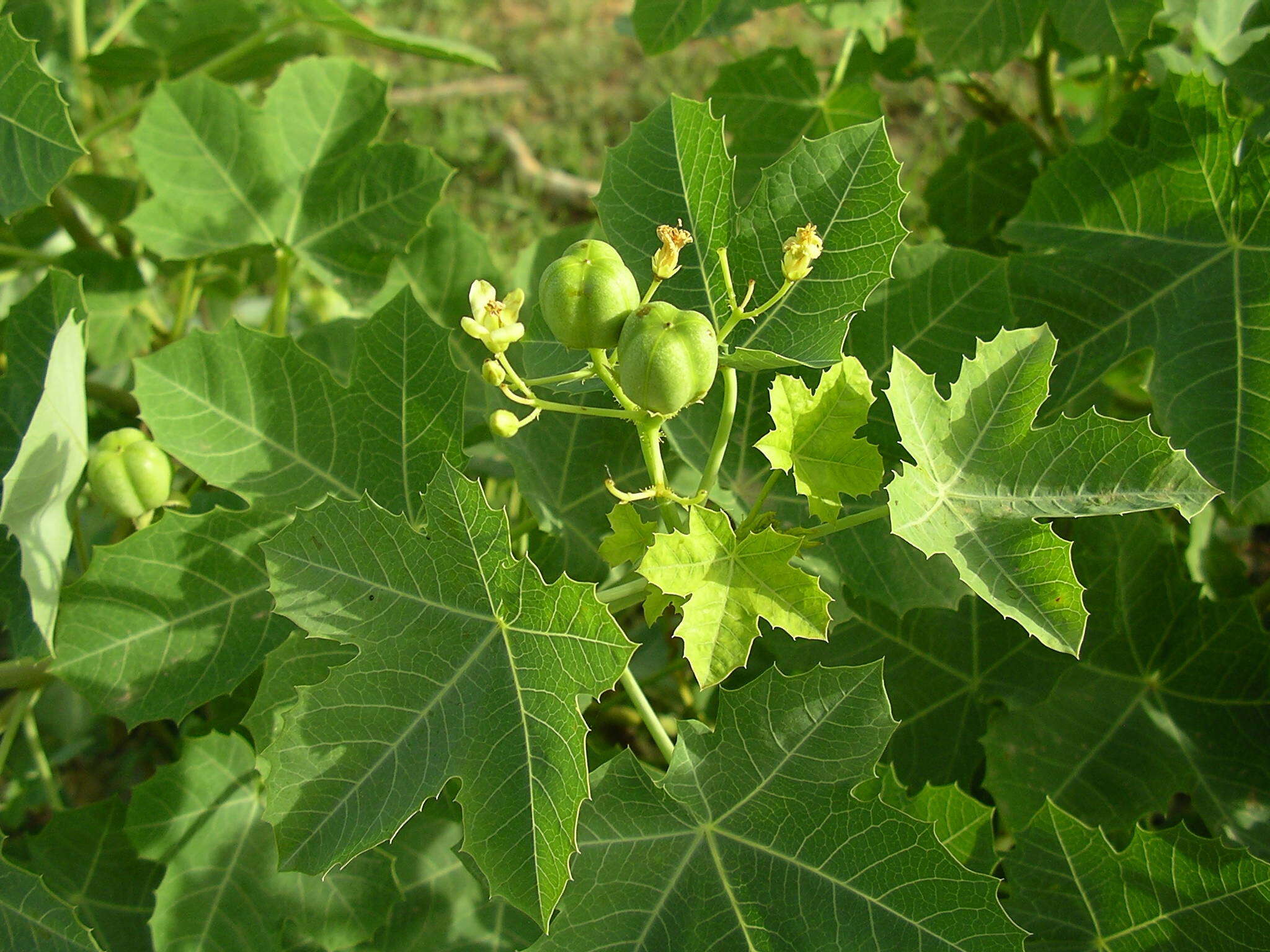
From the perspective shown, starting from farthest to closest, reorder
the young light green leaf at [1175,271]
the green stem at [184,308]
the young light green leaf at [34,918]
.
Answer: the green stem at [184,308] < the young light green leaf at [1175,271] < the young light green leaf at [34,918]

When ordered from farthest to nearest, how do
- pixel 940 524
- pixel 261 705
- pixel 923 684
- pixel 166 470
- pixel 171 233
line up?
1. pixel 171 233
2. pixel 923 684
3. pixel 166 470
4. pixel 261 705
5. pixel 940 524

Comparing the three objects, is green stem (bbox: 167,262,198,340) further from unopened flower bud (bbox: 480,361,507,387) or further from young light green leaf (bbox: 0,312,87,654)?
unopened flower bud (bbox: 480,361,507,387)

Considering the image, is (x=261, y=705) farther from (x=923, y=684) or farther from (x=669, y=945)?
(x=923, y=684)

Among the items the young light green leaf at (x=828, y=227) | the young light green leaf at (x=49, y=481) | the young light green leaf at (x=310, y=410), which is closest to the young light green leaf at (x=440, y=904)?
the young light green leaf at (x=310, y=410)

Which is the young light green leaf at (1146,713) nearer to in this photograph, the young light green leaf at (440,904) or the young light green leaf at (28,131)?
the young light green leaf at (440,904)

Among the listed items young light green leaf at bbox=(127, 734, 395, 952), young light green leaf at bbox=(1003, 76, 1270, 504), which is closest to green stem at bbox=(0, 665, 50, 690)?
young light green leaf at bbox=(127, 734, 395, 952)

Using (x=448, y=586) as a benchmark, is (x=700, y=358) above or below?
above

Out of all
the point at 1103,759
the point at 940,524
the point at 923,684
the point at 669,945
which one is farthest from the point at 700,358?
the point at 1103,759

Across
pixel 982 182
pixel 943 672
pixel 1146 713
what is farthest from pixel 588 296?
pixel 982 182
